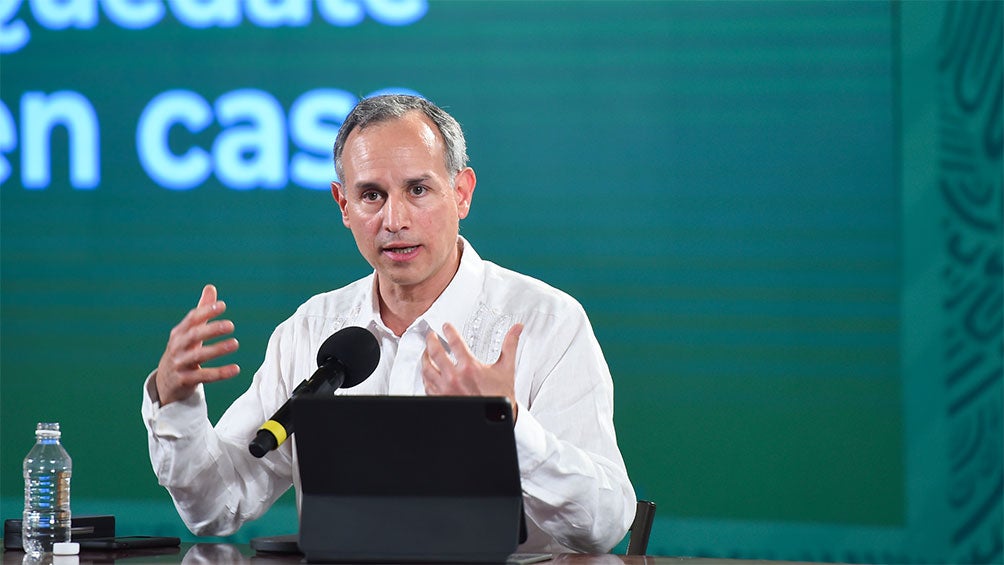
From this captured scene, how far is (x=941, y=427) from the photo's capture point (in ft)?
13.9

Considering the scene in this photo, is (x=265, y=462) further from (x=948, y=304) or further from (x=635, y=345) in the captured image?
(x=948, y=304)

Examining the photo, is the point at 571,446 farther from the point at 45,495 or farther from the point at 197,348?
the point at 45,495

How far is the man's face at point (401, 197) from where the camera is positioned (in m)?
2.57

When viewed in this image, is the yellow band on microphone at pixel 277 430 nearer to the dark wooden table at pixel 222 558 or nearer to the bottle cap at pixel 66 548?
the dark wooden table at pixel 222 558

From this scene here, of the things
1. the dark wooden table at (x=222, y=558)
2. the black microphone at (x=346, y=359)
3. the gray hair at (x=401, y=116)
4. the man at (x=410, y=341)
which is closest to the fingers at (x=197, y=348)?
the man at (x=410, y=341)

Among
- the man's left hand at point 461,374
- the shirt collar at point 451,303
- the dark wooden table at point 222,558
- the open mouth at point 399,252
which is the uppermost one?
the open mouth at point 399,252

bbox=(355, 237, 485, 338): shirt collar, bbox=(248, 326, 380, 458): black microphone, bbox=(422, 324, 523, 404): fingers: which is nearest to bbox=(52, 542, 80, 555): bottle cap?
bbox=(248, 326, 380, 458): black microphone

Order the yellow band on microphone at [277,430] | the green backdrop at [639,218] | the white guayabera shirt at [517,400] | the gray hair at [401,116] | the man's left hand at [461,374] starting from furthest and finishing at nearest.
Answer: the green backdrop at [639,218], the gray hair at [401,116], the white guayabera shirt at [517,400], the man's left hand at [461,374], the yellow band on microphone at [277,430]

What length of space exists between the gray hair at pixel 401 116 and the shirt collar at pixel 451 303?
0.22 meters

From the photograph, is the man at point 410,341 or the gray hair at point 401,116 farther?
the gray hair at point 401,116

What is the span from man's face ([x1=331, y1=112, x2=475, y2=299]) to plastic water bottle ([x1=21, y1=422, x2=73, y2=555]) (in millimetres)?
735

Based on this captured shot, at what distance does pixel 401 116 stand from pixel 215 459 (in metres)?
0.82

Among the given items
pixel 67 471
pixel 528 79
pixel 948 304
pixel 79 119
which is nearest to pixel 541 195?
pixel 528 79

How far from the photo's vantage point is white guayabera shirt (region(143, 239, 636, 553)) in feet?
7.22
